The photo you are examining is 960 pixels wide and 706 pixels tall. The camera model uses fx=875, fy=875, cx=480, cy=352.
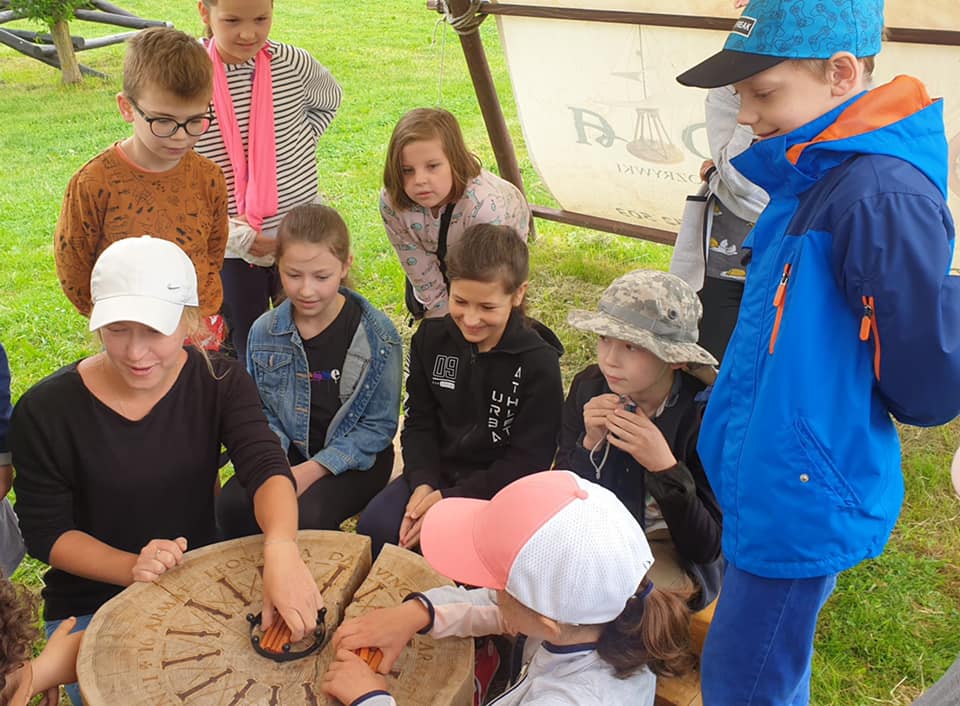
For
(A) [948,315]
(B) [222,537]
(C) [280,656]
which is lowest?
(B) [222,537]

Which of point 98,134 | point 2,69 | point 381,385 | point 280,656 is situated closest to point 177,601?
point 280,656

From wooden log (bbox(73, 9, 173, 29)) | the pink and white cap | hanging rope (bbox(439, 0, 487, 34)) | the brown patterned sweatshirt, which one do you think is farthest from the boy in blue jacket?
wooden log (bbox(73, 9, 173, 29))

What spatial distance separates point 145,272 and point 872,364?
1.53 m

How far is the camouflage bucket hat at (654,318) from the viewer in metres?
2.21

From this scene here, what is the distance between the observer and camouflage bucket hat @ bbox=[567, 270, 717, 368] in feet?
7.25

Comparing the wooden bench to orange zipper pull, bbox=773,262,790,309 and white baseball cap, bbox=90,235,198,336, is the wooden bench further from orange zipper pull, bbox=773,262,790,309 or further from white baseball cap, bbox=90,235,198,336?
white baseball cap, bbox=90,235,198,336

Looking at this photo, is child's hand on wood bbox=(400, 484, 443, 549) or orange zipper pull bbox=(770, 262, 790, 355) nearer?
orange zipper pull bbox=(770, 262, 790, 355)

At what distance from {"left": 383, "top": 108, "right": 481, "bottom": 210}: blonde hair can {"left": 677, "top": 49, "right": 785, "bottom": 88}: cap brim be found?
138cm

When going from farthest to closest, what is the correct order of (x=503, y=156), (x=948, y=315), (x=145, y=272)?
(x=503, y=156) < (x=145, y=272) < (x=948, y=315)

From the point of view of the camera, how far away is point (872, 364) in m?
1.68

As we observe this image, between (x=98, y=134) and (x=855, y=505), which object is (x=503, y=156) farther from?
(x=98, y=134)

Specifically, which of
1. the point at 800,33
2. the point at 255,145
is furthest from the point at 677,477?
the point at 255,145

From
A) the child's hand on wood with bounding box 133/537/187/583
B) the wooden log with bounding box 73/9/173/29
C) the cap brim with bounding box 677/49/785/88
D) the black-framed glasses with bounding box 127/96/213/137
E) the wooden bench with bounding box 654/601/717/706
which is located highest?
the wooden log with bounding box 73/9/173/29

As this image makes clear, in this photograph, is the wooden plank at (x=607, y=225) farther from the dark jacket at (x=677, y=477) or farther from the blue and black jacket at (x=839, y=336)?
the blue and black jacket at (x=839, y=336)
